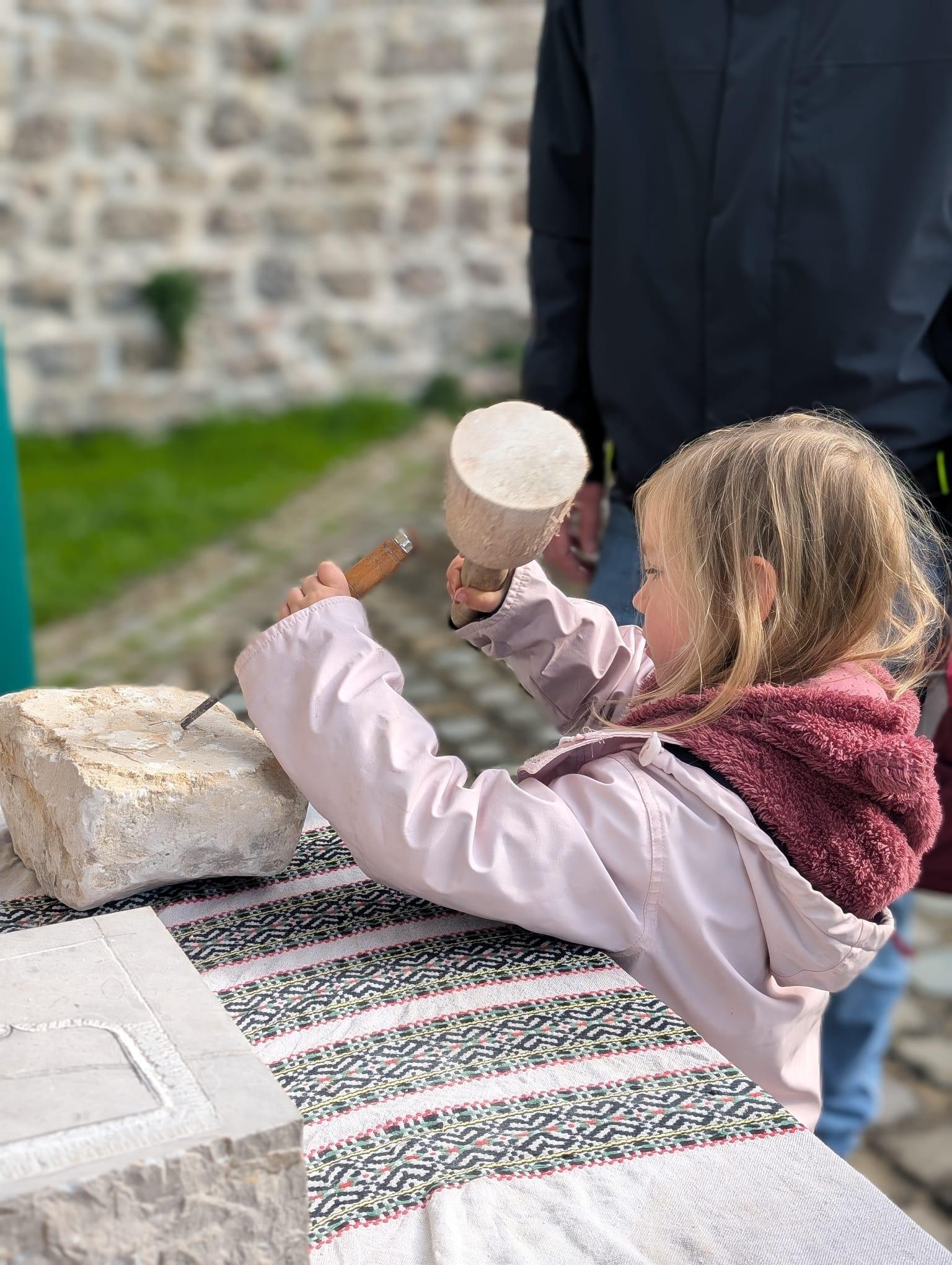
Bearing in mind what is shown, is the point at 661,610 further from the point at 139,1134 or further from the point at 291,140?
the point at 291,140

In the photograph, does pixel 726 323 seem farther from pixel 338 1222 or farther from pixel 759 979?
pixel 338 1222

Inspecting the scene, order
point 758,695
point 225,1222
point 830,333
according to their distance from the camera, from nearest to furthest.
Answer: point 225,1222
point 758,695
point 830,333

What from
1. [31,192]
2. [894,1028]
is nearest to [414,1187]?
[894,1028]

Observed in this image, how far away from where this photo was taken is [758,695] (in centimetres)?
140

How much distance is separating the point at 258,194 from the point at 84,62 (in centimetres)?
101

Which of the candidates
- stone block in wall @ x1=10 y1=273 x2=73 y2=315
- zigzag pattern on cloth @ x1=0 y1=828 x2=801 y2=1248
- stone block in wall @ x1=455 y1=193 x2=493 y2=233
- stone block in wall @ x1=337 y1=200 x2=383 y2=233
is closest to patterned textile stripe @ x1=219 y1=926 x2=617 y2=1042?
zigzag pattern on cloth @ x1=0 y1=828 x2=801 y2=1248

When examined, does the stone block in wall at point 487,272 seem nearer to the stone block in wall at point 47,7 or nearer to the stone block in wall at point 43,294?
the stone block in wall at point 43,294

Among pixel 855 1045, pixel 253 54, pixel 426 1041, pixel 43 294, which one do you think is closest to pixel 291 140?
pixel 253 54

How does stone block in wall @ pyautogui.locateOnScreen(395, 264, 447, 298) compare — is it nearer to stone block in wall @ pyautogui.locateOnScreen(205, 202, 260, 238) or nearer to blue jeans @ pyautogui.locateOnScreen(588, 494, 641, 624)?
stone block in wall @ pyautogui.locateOnScreen(205, 202, 260, 238)

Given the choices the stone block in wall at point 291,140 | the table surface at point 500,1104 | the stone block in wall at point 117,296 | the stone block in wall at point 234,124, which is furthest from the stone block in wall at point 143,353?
the table surface at point 500,1104

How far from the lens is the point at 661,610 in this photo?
1506 mm

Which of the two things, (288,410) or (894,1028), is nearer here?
(894,1028)

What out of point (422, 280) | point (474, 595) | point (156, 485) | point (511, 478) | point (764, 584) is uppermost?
point (511, 478)

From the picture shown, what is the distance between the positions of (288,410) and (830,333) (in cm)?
539
